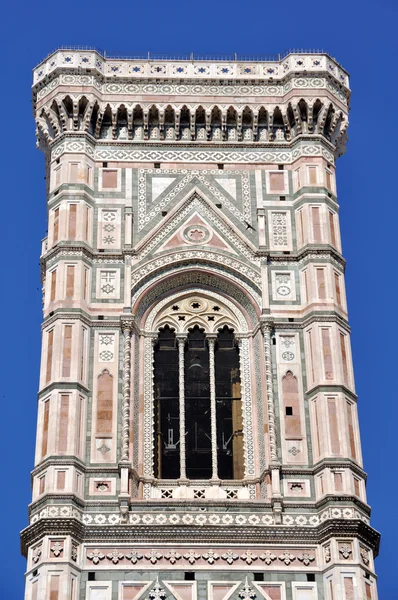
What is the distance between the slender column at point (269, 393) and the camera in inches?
1156

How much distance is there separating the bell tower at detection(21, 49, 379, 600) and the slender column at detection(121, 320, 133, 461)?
0.11 ft

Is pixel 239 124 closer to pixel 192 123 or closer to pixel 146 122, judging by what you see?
pixel 192 123

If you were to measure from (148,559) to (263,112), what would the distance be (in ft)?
30.9

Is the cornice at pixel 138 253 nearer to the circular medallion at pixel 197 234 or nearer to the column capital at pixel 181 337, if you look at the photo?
the circular medallion at pixel 197 234

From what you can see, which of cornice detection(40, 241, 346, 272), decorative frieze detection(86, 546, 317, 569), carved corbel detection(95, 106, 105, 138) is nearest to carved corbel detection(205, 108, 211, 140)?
carved corbel detection(95, 106, 105, 138)

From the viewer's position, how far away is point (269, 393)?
30047 millimetres

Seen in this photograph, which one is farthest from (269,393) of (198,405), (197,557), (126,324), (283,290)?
(197,557)

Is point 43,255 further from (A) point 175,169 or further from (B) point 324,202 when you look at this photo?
(B) point 324,202

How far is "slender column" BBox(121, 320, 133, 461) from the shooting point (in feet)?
96.2

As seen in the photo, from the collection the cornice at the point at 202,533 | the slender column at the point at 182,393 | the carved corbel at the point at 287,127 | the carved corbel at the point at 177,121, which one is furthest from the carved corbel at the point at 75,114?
the cornice at the point at 202,533

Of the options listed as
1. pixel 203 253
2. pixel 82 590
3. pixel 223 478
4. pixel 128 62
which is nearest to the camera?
pixel 82 590

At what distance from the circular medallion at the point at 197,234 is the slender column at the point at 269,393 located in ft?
7.13

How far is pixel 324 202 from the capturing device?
107ft

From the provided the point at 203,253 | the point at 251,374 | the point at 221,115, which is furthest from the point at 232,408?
the point at 221,115
